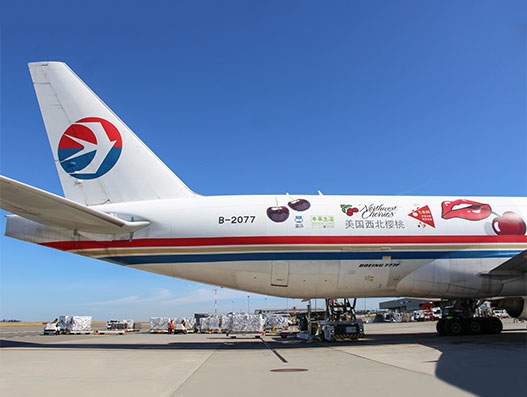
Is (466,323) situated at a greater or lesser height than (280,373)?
greater

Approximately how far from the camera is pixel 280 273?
17.9m

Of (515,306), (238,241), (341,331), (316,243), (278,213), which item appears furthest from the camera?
(515,306)

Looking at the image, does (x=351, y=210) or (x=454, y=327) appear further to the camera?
(x=454, y=327)

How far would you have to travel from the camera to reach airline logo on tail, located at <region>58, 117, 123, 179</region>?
754 inches

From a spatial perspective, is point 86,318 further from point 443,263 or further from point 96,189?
point 443,263

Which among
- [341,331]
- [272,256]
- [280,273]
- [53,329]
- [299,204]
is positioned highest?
[299,204]

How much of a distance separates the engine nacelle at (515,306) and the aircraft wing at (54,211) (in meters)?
17.3

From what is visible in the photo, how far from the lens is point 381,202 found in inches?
761

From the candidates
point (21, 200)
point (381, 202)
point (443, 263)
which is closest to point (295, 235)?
point (381, 202)

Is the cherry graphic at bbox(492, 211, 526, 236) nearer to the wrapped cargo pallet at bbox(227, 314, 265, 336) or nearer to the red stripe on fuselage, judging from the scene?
A: the red stripe on fuselage

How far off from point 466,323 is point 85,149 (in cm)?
1903

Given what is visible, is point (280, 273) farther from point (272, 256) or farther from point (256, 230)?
point (256, 230)

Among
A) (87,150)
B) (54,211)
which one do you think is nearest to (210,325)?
(87,150)

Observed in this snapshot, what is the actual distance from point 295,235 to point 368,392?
10355mm
